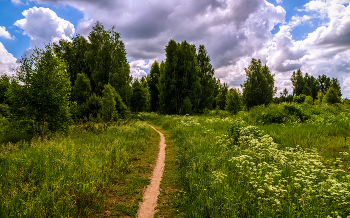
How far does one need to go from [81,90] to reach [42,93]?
18224 millimetres

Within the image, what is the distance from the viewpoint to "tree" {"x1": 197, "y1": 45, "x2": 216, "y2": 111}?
138 feet

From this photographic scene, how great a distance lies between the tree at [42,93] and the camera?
12414mm

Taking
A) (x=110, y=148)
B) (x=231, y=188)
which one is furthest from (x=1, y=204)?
(x=231, y=188)

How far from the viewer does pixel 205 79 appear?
1665 inches

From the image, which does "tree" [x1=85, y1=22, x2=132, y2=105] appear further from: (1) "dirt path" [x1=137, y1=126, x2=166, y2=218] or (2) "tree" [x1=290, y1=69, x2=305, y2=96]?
(2) "tree" [x1=290, y1=69, x2=305, y2=96]

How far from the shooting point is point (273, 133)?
10789 millimetres

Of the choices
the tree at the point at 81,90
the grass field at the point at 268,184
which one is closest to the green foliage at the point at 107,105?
the tree at the point at 81,90

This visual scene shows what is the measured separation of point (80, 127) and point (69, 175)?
495 inches

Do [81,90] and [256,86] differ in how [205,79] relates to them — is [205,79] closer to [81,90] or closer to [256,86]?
[256,86]

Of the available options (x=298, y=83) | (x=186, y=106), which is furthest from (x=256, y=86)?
(x=298, y=83)

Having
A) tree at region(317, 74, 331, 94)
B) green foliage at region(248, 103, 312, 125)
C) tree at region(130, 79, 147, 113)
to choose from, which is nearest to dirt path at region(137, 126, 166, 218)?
green foliage at region(248, 103, 312, 125)

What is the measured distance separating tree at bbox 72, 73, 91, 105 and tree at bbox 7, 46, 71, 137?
16.1 metres

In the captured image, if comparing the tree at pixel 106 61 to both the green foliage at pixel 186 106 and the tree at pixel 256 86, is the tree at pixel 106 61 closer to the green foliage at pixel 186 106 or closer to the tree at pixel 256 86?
the green foliage at pixel 186 106

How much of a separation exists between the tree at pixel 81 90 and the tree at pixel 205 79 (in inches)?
968
